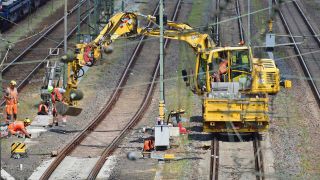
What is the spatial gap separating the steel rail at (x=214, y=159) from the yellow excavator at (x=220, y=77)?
0.50 metres

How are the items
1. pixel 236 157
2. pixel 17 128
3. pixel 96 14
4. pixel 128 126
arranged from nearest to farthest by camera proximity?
pixel 236 157, pixel 17 128, pixel 128 126, pixel 96 14

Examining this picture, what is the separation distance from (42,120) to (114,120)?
2643mm

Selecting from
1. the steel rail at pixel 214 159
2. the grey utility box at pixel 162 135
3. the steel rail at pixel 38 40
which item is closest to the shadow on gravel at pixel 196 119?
the steel rail at pixel 214 159

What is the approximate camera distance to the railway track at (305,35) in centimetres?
4628

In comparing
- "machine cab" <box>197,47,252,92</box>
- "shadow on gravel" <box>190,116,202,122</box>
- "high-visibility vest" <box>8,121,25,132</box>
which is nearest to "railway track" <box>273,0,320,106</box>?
"shadow on gravel" <box>190,116,202,122</box>

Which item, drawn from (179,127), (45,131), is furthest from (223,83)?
(45,131)

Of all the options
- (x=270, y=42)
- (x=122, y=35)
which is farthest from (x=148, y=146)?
(x=270, y=42)

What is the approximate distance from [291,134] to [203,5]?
30805 mm

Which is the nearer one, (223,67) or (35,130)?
(35,130)

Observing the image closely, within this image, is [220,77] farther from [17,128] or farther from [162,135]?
[17,128]

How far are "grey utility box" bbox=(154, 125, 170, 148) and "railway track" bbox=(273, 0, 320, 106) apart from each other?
31.9ft

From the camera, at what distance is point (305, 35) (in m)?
55.8

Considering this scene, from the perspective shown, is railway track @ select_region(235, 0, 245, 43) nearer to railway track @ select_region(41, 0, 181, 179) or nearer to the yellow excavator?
railway track @ select_region(41, 0, 181, 179)

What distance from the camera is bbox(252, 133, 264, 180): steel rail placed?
29.4m
